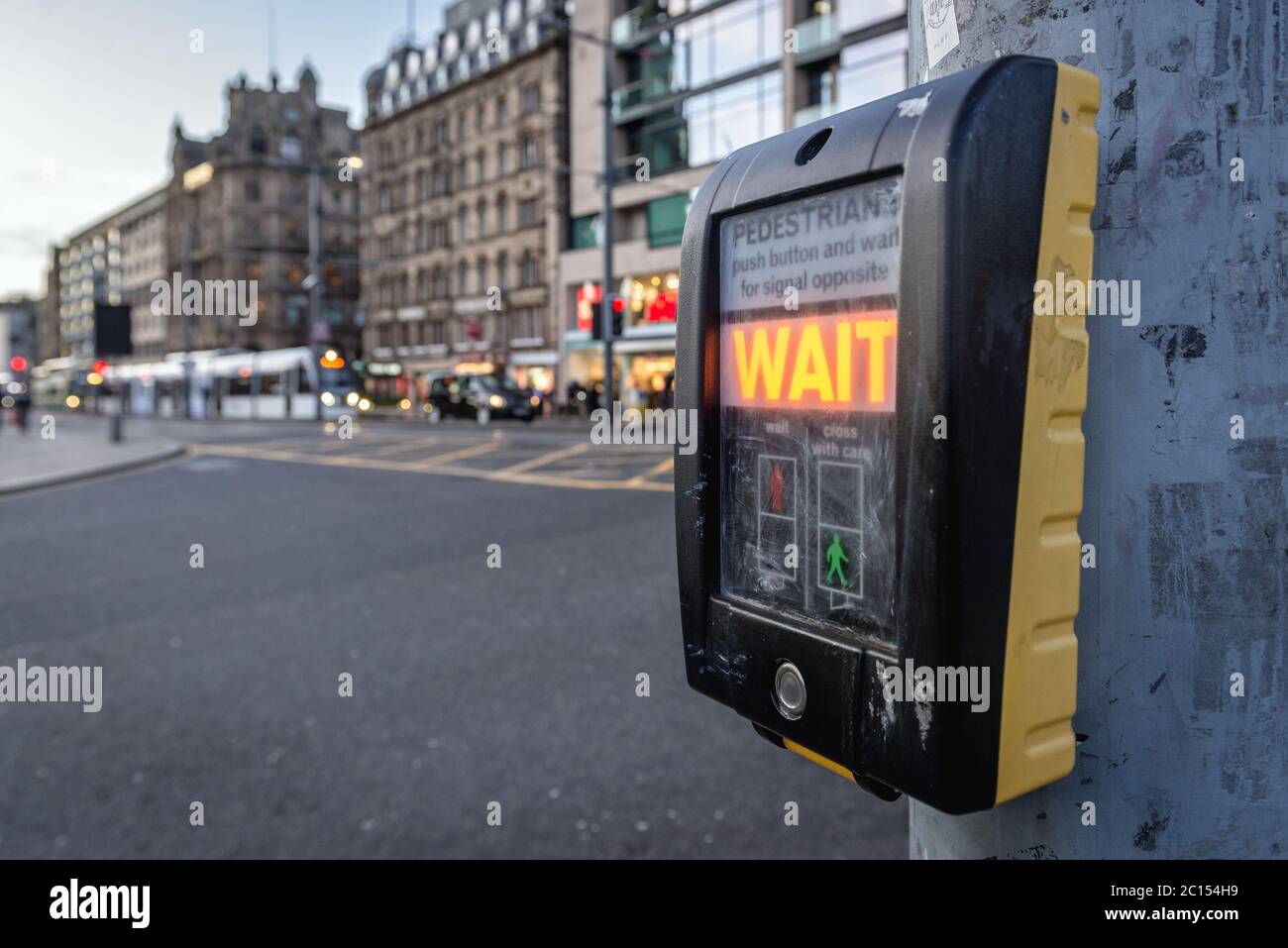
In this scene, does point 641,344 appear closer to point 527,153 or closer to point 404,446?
point 527,153

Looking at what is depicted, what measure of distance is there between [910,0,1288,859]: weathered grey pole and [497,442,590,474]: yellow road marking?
14529 millimetres

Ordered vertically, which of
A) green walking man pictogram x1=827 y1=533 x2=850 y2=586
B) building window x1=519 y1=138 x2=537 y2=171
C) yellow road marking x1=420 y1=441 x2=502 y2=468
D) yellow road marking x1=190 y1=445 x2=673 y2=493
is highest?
building window x1=519 y1=138 x2=537 y2=171

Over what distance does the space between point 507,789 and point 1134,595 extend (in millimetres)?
3429

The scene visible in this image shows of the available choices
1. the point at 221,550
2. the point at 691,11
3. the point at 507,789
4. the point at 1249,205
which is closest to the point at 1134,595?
the point at 1249,205

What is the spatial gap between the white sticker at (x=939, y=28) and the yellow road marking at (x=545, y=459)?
14.4m

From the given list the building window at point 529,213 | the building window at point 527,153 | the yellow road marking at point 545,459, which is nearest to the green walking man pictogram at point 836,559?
the yellow road marking at point 545,459

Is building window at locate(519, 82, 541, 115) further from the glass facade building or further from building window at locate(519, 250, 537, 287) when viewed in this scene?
building window at locate(519, 250, 537, 287)

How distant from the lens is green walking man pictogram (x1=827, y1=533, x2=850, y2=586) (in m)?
0.88

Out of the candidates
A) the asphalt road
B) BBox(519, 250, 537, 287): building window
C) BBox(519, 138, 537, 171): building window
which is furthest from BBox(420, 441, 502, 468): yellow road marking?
BBox(519, 138, 537, 171): building window

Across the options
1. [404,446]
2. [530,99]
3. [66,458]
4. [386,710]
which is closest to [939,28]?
[386,710]

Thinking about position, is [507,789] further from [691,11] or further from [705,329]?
[691,11]

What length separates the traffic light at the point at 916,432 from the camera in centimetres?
75

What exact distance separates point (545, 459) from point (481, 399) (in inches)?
660

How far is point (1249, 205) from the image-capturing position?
2.70ft
